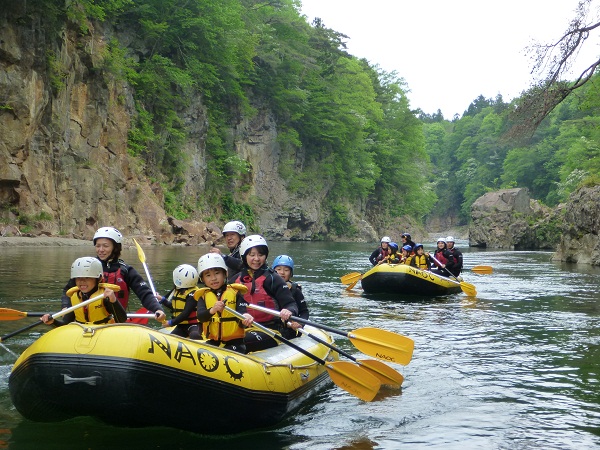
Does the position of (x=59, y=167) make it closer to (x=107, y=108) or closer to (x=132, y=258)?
(x=107, y=108)

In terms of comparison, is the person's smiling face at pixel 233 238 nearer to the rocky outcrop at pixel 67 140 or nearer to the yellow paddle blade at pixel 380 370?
the yellow paddle blade at pixel 380 370

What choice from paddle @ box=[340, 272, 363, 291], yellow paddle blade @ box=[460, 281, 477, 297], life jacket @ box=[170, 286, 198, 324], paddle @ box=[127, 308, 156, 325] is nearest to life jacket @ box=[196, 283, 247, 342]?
paddle @ box=[127, 308, 156, 325]

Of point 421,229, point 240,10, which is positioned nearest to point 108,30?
point 240,10

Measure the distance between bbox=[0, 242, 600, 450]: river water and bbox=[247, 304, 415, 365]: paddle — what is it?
46 cm

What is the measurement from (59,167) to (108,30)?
7.54 metres

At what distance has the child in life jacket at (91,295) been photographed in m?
5.93

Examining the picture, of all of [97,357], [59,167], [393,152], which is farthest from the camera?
[393,152]

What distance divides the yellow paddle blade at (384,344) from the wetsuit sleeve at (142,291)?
77.4 inches

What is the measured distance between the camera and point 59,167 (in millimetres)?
25188

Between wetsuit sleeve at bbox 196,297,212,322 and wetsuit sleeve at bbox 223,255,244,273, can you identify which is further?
wetsuit sleeve at bbox 223,255,244,273

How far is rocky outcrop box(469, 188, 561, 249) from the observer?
45.2 metres

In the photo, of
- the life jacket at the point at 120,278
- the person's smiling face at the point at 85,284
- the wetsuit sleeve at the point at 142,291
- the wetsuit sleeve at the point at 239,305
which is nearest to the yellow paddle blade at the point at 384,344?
the wetsuit sleeve at the point at 239,305

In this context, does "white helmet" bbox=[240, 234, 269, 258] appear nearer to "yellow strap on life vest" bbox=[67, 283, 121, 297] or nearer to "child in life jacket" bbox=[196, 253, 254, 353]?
"child in life jacket" bbox=[196, 253, 254, 353]

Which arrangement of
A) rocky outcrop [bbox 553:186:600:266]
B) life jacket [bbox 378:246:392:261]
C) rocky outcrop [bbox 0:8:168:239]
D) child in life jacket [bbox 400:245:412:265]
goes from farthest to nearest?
rocky outcrop [bbox 553:186:600:266], rocky outcrop [bbox 0:8:168:239], life jacket [bbox 378:246:392:261], child in life jacket [bbox 400:245:412:265]
